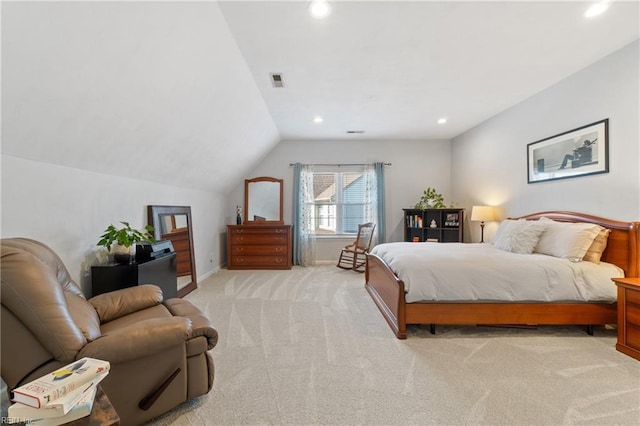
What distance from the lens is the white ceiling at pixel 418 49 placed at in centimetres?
207

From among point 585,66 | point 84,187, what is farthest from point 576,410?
point 84,187

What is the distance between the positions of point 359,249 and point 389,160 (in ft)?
6.43

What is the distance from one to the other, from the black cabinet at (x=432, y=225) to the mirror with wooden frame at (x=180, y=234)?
3.71 m

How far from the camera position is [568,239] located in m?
2.73

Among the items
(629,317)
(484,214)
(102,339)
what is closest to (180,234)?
(102,339)

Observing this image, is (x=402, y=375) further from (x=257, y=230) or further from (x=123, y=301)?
(x=257, y=230)

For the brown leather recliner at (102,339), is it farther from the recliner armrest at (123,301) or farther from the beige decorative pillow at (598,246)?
the beige decorative pillow at (598,246)

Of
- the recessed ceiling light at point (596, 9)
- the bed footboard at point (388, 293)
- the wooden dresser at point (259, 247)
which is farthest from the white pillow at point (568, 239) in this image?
the wooden dresser at point (259, 247)

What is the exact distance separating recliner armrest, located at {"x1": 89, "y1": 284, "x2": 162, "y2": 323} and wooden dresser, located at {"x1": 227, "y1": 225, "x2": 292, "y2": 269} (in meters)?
3.14

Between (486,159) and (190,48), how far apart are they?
14.7ft

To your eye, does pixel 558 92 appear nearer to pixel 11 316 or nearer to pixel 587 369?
pixel 587 369

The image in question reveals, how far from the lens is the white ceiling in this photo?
2.07 metres

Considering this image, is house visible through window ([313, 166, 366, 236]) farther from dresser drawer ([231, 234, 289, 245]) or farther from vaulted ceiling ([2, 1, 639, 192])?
vaulted ceiling ([2, 1, 639, 192])

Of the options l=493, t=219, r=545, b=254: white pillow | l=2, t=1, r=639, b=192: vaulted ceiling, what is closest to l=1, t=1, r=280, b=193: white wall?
l=2, t=1, r=639, b=192: vaulted ceiling
